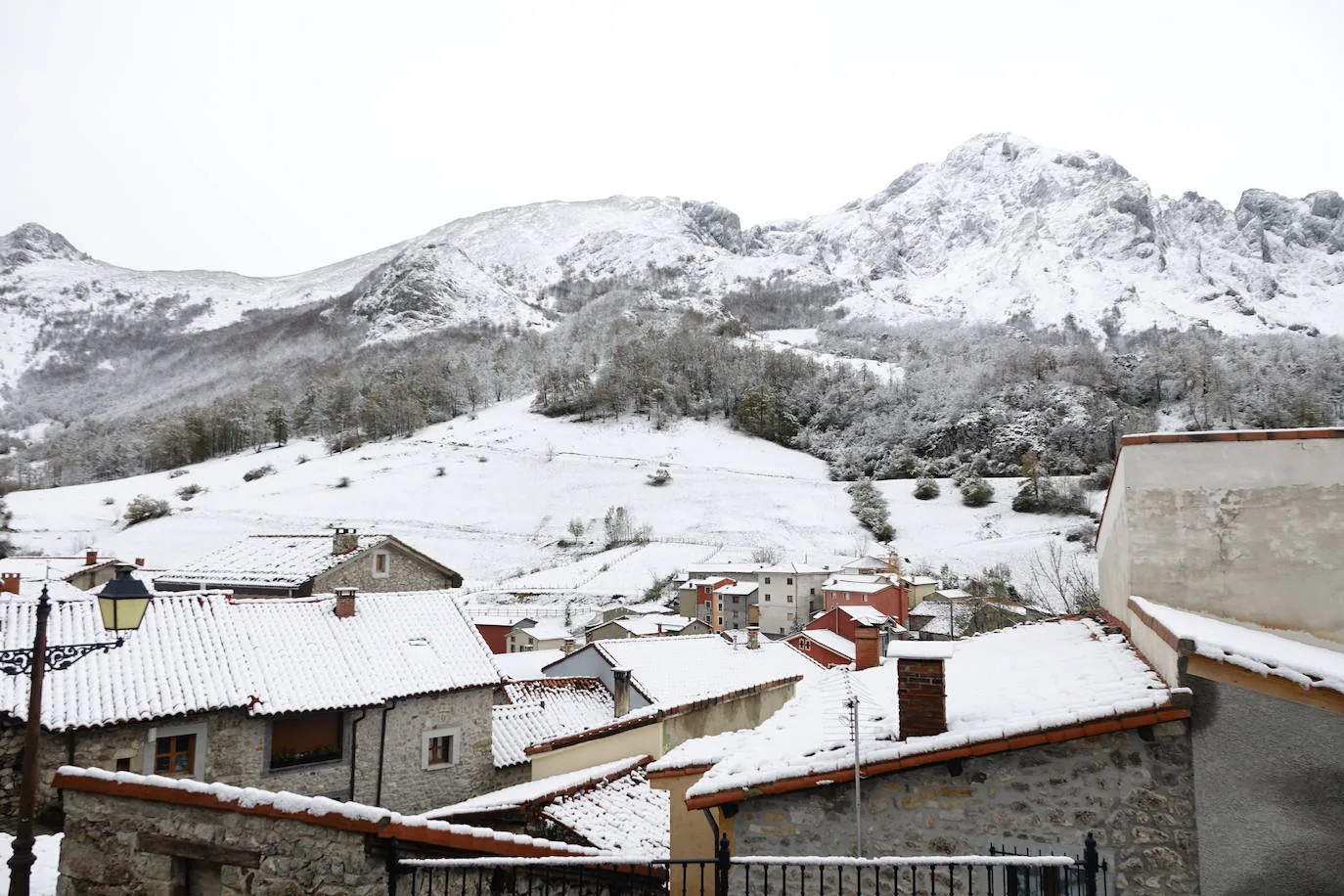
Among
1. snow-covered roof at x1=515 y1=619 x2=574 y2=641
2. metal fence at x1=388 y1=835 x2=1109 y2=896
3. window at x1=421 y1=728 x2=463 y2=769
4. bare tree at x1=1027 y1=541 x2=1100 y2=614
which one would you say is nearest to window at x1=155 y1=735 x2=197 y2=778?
window at x1=421 y1=728 x2=463 y2=769

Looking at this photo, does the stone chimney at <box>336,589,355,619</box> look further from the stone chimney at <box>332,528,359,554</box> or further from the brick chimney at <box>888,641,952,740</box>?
the brick chimney at <box>888,641,952,740</box>

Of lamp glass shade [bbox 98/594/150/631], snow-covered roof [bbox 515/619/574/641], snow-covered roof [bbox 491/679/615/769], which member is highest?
lamp glass shade [bbox 98/594/150/631]

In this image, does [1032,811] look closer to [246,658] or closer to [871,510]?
[246,658]

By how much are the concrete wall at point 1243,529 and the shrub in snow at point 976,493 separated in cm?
7755

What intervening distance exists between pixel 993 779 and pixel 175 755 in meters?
13.5

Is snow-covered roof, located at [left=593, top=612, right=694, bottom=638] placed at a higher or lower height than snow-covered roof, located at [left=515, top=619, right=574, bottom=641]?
higher

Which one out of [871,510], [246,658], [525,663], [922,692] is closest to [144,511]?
[525,663]

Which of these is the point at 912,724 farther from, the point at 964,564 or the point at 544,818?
the point at 964,564

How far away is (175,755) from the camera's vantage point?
13.0 metres

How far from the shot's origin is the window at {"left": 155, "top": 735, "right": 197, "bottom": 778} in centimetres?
1278

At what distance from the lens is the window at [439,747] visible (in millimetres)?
15789

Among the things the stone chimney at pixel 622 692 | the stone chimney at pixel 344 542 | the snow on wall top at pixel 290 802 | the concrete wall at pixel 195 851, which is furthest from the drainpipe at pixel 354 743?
the stone chimney at pixel 344 542

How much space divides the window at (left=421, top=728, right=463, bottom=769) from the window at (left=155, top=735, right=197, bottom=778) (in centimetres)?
415

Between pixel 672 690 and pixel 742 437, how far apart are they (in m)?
94.6
